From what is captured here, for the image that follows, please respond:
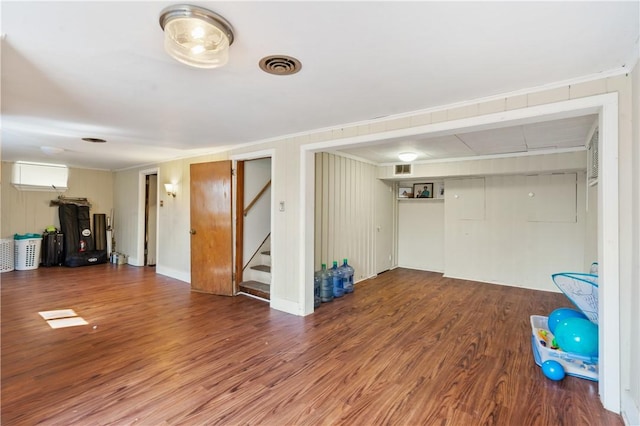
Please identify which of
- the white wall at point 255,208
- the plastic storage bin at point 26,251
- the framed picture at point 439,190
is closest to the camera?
the white wall at point 255,208

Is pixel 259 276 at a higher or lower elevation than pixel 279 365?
higher

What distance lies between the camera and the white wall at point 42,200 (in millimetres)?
6461

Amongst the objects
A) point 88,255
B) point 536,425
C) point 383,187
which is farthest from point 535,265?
point 88,255

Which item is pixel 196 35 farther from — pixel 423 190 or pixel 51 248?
pixel 51 248

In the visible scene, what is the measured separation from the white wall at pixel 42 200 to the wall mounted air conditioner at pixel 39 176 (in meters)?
0.15

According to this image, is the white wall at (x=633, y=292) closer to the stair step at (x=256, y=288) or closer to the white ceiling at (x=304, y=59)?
the white ceiling at (x=304, y=59)

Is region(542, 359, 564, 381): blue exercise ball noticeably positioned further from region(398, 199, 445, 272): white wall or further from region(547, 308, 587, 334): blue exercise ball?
region(398, 199, 445, 272): white wall

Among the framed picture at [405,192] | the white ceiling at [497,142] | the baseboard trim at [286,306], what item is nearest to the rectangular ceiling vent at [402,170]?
the white ceiling at [497,142]

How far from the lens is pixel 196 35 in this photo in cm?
154

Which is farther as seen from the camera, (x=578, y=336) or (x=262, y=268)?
(x=262, y=268)

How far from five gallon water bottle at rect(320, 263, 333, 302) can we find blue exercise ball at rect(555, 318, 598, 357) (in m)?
2.69

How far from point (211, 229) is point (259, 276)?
1062 mm

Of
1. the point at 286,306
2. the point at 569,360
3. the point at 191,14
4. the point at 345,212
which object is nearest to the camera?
the point at 191,14

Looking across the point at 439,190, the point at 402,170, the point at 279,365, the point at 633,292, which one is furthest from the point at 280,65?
the point at 439,190
